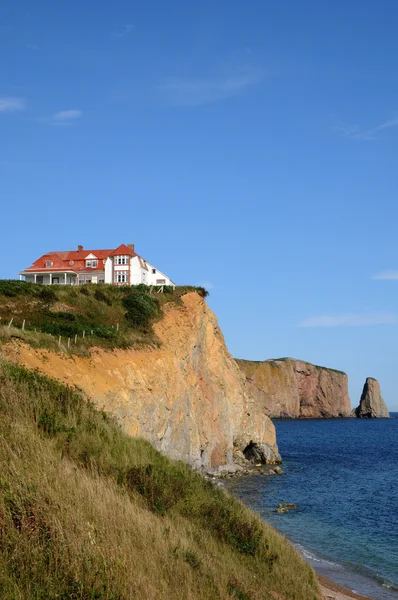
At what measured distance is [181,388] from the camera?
43844mm

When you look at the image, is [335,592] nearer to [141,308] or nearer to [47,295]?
[141,308]

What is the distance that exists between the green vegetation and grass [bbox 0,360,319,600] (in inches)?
702

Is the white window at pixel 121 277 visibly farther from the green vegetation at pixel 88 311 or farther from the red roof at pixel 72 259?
the green vegetation at pixel 88 311

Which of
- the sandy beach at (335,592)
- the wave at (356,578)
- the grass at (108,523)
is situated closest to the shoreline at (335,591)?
the sandy beach at (335,592)

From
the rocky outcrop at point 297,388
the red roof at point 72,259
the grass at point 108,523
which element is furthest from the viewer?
the rocky outcrop at point 297,388

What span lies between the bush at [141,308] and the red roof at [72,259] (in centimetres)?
2111

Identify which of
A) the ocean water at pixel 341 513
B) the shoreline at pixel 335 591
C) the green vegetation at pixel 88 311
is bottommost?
the ocean water at pixel 341 513

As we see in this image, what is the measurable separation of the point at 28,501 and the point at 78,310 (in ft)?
123

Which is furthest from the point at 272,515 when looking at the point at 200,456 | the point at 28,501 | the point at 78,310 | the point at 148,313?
the point at 28,501

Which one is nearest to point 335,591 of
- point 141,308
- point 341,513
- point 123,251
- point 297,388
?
point 341,513

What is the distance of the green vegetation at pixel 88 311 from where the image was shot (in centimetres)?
3766

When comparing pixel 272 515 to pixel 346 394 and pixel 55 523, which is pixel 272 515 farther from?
pixel 346 394

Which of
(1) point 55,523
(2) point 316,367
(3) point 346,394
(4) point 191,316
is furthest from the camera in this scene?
(3) point 346,394

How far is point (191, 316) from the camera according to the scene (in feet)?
165
